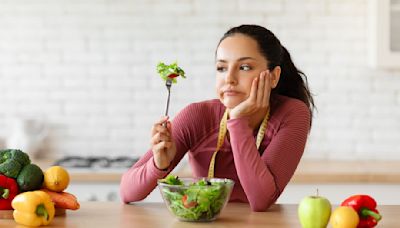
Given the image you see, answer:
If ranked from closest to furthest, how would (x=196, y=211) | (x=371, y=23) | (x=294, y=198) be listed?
(x=196, y=211)
(x=294, y=198)
(x=371, y=23)

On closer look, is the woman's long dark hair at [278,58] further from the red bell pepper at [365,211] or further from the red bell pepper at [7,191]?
the red bell pepper at [7,191]

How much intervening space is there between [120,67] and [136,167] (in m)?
1.98

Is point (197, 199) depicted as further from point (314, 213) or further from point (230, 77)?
point (230, 77)

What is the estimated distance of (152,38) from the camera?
497 cm

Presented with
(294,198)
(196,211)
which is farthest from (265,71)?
(294,198)

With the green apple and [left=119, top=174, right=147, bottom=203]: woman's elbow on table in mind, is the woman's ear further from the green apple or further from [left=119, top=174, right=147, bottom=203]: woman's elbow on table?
the green apple

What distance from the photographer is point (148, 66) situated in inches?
196

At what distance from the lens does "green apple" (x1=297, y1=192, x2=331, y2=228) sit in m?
2.39

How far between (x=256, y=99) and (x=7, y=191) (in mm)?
950

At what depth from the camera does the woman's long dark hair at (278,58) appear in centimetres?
309

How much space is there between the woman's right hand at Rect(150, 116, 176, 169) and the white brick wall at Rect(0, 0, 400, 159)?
207 cm

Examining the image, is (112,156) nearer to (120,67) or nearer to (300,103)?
(120,67)

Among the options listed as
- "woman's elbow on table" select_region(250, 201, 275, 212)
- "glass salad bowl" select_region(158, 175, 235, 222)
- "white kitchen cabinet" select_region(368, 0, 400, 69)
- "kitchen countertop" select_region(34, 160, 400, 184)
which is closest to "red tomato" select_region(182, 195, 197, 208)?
"glass salad bowl" select_region(158, 175, 235, 222)

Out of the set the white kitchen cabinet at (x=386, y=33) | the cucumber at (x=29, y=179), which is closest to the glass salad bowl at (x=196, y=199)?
the cucumber at (x=29, y=179)
